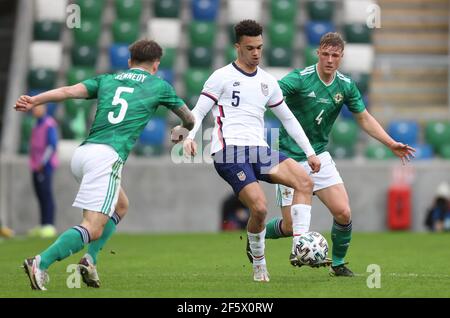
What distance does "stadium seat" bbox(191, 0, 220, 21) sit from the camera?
824 inches

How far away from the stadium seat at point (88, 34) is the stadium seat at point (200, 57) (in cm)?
168

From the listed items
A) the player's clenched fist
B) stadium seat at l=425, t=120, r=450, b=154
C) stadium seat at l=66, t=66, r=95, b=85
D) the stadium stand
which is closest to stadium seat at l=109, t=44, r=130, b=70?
the stadium stand

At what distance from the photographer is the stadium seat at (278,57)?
2011 cm

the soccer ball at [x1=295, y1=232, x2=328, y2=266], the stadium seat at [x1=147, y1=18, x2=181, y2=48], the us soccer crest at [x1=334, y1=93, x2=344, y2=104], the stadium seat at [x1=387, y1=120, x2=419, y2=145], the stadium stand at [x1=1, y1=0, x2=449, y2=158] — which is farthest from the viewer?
the stadium seat at [x1=147, y1=18, x2=181, y2=48]

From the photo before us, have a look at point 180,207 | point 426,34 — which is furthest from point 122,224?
point 426,34

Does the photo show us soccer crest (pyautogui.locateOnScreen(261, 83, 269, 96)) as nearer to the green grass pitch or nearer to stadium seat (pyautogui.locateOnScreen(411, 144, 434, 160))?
the green grass pitch

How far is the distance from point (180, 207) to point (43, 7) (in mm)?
4996

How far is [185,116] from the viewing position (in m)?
8.49

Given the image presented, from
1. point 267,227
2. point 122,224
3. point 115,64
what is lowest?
point 122,224

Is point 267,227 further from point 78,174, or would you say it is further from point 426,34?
point 426,34

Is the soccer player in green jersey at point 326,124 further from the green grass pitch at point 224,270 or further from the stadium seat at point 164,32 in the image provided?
the stadium seat at point 164,32

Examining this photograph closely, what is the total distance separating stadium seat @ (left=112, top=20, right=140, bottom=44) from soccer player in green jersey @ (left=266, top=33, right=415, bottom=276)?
36.3ft

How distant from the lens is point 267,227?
32.6ft

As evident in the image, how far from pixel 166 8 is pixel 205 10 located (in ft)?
2.28
